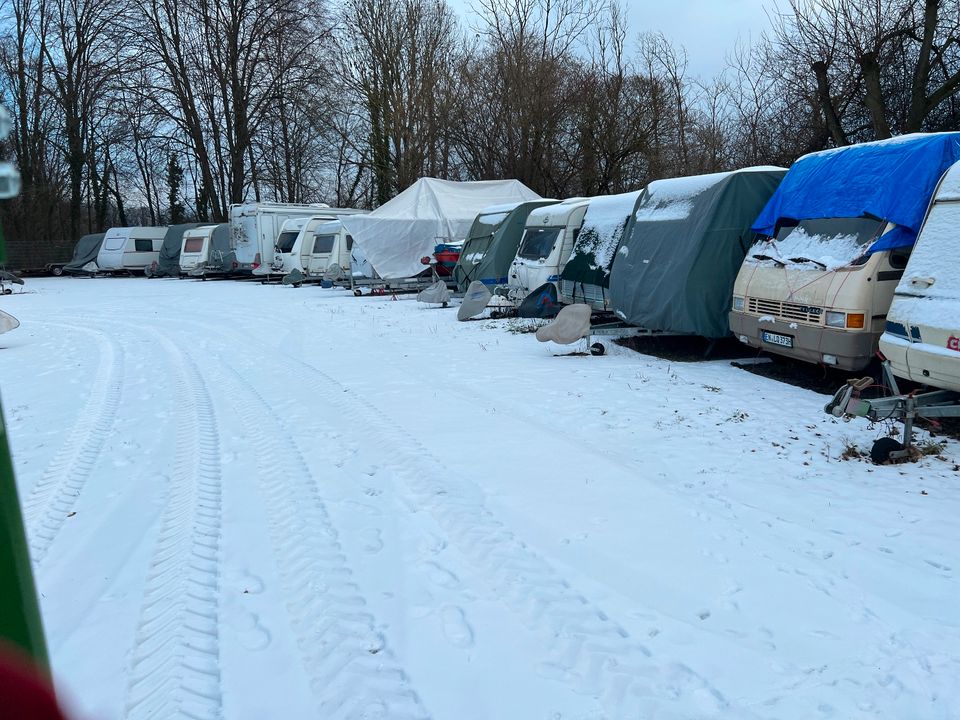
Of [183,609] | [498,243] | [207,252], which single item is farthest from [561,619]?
[207,252]

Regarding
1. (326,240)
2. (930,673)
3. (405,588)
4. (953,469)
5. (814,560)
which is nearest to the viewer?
(930,673)

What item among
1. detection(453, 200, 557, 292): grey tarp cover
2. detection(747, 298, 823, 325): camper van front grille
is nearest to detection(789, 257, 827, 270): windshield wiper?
detection(747, 298, 823, 325): camper van front grille

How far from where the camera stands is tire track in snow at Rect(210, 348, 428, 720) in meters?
3.16

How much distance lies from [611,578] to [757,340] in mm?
6307

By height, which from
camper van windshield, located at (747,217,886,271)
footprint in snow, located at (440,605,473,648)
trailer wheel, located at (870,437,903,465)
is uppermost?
camper van windshield, located at (747,217,886,271)

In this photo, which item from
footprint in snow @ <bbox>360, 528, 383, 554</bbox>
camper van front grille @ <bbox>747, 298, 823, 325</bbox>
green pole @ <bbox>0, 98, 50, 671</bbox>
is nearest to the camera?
green pole @ <bbox>0, 98, 50, 671</bbox>

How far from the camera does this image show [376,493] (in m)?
5.54

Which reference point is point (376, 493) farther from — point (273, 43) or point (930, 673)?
point (273, 43)

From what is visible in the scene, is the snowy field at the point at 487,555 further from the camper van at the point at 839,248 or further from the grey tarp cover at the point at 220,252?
the grey tarp cover at the point at 220,252

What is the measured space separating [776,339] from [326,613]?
7.07m

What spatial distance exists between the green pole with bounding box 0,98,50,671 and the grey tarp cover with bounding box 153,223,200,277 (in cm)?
3726

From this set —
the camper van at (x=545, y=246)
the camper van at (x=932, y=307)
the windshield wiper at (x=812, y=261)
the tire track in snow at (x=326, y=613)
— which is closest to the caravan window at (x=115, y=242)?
the camper van at (x=545, y=246)

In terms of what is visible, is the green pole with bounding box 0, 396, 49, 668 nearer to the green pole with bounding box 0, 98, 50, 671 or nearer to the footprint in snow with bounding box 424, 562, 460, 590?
the green pole with bounding box 0, 98, 50, 671

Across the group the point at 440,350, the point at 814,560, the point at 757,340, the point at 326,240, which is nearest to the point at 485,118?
the point at 326,240
